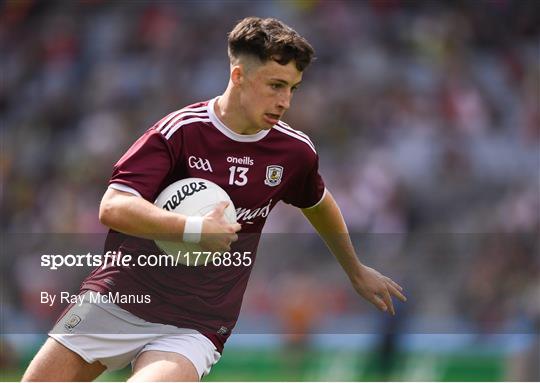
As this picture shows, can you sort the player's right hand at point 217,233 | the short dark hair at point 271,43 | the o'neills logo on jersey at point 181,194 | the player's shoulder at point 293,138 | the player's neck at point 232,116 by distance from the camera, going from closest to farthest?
the player's right hand at point 217,233 → the o'neills logo on jersey at point 181,194 → the short dark hair at point 271,43 → the player's neck at point 232,116 → the player's shoulder at point 293,138

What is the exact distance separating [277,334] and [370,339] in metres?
0.85

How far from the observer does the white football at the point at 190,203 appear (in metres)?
4.37

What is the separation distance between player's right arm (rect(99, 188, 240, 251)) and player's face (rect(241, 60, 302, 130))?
21.2 inches

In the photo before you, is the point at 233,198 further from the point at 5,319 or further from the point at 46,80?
the point at 46,80

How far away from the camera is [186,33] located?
13562 millimetres

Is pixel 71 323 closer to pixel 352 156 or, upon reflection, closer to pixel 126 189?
pixel 126 189

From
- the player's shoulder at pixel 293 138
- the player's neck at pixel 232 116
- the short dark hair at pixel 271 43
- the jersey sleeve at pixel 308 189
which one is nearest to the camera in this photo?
the short dark hair at pixel 271 43

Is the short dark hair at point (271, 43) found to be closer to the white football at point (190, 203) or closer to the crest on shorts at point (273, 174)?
the crest on shorts at point (273, 174)

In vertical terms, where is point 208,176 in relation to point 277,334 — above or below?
above

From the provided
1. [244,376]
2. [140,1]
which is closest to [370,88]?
[140,1]

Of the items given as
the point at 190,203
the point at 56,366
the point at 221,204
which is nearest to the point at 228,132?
the point at 190,203

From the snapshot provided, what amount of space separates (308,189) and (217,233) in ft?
3.29

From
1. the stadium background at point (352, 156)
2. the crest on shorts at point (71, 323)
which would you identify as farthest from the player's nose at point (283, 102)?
the stadium background at point (352, 156)

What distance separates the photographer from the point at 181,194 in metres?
4.44
